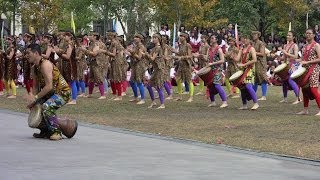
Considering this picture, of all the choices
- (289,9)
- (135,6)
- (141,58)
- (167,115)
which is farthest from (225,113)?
(135,6)

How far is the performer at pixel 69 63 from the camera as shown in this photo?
758 inches

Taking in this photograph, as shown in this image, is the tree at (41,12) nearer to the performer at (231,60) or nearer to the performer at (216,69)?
the performer at (231,60)

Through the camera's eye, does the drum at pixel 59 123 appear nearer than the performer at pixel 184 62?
Yes

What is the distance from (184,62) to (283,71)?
3124 mm

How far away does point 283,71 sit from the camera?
18.2m

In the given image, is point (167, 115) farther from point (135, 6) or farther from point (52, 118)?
point (135, 6)

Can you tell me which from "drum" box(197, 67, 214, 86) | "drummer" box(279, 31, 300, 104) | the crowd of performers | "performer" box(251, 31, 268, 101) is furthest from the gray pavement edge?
"performer" box(251, 31, 268, 101)

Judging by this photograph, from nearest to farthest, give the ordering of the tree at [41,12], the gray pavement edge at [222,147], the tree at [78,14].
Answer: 1. the gray pavement edge at [222,147]
2. the tree at [41,12]
3. the tree at [78,14]

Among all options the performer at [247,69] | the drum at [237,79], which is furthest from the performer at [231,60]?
the drum at [237,79]

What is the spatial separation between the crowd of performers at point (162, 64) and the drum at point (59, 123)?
392 centimetres

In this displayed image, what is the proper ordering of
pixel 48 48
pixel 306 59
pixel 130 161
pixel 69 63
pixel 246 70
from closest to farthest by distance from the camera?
1. pixel 130 161
2. pixel 306 59
3. pixel 246 70
4. pixel 48 48
5. pixel 69 63

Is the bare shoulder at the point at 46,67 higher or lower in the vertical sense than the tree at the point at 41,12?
lower

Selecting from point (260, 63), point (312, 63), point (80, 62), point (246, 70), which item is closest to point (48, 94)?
point (312, 63)

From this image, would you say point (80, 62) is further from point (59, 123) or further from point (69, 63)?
point (59, 123)
